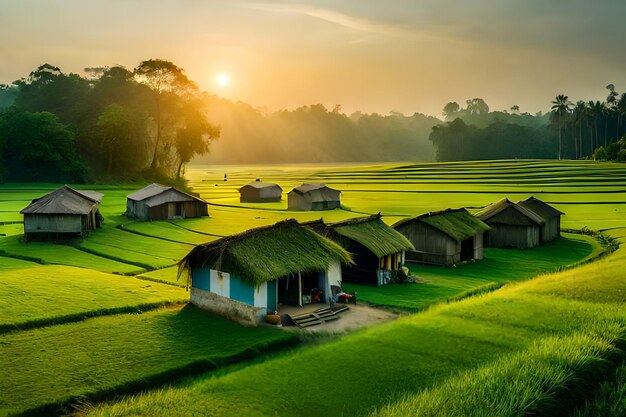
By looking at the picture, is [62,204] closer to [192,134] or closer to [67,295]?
[67,295]

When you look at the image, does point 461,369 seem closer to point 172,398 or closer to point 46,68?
point 172,398

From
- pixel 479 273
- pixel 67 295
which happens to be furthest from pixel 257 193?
pixel 67 295

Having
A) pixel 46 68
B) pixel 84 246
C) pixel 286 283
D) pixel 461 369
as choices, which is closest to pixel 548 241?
pixel 286 283

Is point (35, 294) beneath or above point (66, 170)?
beneath

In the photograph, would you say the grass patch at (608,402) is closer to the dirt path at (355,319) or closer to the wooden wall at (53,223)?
the dirt path at (355,319)

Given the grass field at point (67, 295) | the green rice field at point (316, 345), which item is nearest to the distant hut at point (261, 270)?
the green rice field at point (316, 345)
